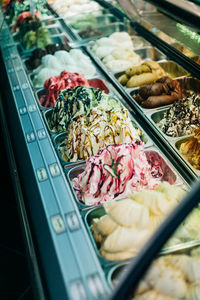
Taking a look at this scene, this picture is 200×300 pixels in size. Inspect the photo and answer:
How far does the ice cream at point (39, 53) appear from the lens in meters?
3.59

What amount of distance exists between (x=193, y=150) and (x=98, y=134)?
0.66 meters

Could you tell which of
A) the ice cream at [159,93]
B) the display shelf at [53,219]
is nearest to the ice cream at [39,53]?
the display shelf at [53,219]

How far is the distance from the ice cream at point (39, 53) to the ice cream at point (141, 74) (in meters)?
1.01

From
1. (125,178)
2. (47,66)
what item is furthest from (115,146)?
(47,66)

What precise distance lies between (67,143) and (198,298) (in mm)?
1424

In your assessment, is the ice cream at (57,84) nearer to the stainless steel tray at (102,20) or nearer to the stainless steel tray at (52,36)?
the stainless steel tray at (52,36)

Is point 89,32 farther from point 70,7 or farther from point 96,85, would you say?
point 96,85

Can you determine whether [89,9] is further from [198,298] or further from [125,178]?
[198,298]

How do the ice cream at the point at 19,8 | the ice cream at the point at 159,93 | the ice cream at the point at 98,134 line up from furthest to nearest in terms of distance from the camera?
the ice cream at the point at 19,8, the ice cream at the point at 159,93, the ice cream at the point at 98,134

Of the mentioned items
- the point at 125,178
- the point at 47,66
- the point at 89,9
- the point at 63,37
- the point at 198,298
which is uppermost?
the point at 89,9

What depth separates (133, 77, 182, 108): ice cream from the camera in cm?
264

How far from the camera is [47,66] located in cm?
343

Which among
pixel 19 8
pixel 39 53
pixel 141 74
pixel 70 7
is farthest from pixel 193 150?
pixel 19 8

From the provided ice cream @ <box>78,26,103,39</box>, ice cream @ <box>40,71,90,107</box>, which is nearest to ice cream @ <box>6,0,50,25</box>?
ice cream @ <box>78,26,103,39</box>
